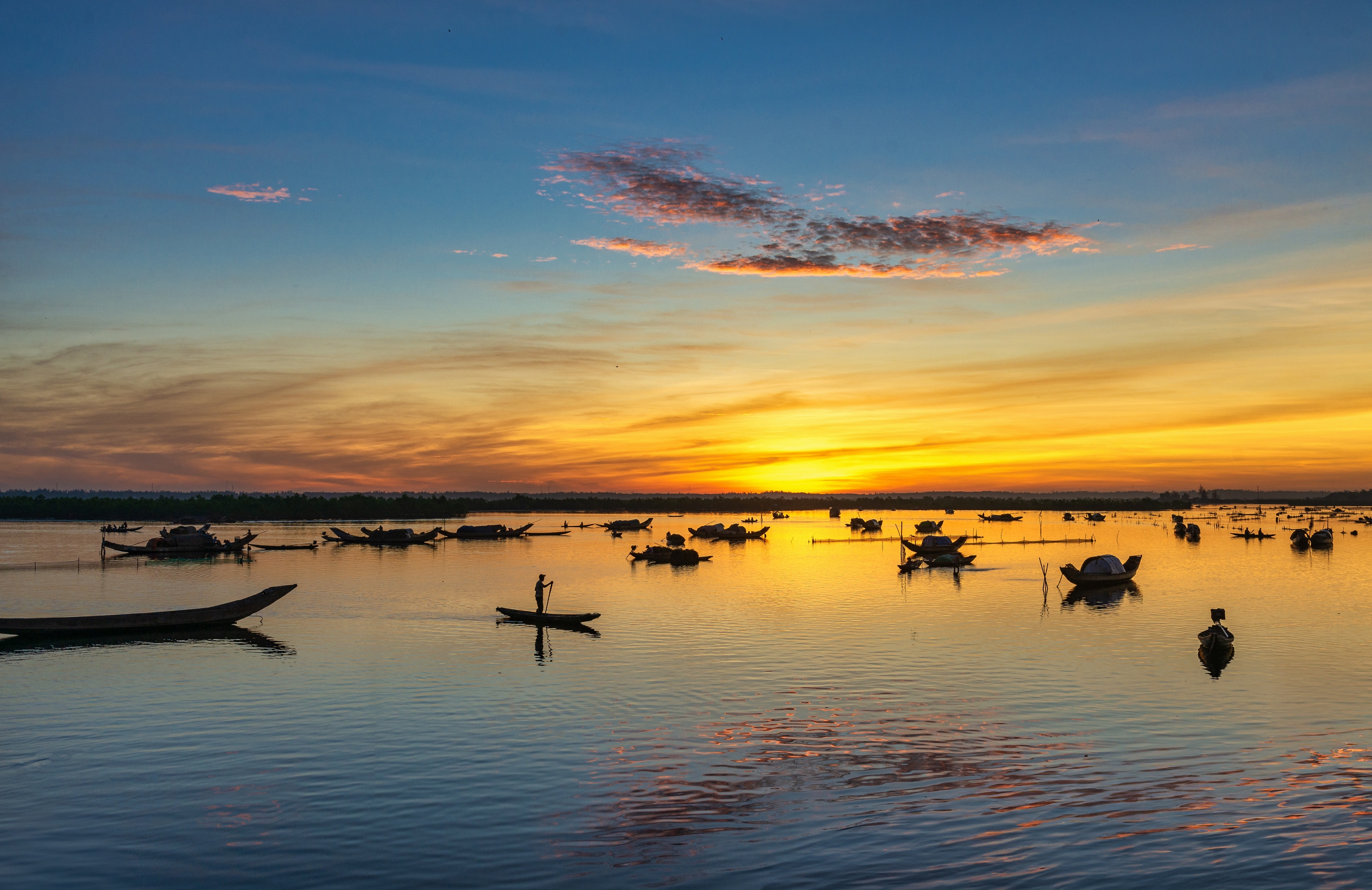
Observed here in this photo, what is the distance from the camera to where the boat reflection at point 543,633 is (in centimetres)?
3675

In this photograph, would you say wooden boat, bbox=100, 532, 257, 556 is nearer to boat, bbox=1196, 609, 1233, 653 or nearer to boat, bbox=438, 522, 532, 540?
boat, bbox=438, 522, 532, 540

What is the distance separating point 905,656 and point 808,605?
60.2 ft

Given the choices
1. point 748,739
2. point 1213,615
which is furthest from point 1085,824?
point 1213,615

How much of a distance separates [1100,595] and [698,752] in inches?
1920

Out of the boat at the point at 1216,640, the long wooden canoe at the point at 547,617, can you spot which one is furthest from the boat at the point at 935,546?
the boat at the point at 1216,640

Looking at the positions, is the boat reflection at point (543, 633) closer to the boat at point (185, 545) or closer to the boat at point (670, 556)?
the boat at point (670, 556)

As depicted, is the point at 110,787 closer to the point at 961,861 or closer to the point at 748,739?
the point at 748,739

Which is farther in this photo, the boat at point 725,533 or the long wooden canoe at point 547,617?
the boat at point 725,533

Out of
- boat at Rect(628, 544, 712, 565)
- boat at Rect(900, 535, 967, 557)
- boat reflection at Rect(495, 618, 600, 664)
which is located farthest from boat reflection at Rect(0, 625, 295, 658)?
boat at Rect(900, 535, 967, 557)

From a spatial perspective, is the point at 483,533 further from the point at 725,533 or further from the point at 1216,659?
the point at 1216,659

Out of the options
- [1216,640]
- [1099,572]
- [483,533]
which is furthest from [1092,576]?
[483,533]

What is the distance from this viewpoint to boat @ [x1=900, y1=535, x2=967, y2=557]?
84.6 m

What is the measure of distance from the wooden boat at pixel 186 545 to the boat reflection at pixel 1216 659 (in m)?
86.7

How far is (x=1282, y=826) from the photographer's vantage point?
1638cm
